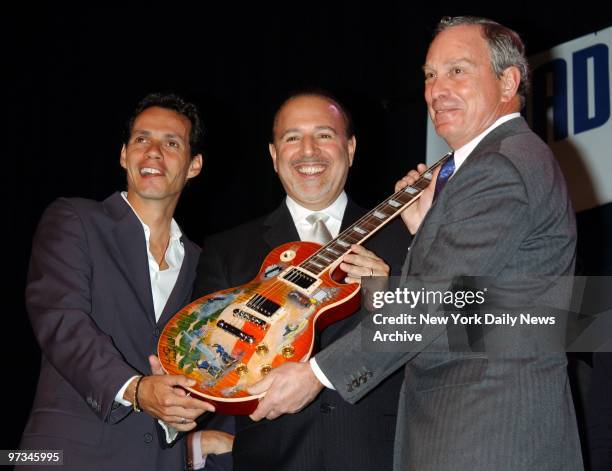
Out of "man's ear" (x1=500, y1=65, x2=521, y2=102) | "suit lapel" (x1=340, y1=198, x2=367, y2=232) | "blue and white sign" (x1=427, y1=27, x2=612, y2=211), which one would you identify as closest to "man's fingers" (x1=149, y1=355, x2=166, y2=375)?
"suit lapel" (x1=340, y1=198, x2=367, y2=232)

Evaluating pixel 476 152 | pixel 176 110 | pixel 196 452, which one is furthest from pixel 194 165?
pixel 476 152

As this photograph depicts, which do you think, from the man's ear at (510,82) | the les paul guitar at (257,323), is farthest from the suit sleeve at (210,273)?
the man's ear at (510,82)

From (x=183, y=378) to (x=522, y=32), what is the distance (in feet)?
11.1

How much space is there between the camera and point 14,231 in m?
4.43

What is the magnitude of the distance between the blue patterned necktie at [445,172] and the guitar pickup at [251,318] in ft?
2.33

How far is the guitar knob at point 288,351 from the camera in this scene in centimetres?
222

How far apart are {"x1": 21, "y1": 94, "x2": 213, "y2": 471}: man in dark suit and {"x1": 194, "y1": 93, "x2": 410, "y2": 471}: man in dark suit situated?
0.80 ft

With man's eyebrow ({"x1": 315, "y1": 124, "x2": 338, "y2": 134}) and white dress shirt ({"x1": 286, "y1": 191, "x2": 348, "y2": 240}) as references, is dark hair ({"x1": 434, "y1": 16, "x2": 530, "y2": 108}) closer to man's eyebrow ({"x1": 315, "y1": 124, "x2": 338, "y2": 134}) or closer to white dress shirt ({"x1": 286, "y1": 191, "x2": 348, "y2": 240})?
man's eyebrow ({"x1": 315, "y1": 124, "x2": 338, "y2": 134})

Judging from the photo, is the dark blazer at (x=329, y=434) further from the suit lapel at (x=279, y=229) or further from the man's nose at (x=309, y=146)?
the man's nose at (x=309, y=146)

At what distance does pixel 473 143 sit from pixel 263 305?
81cm

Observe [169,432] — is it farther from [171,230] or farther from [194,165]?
[194,165]

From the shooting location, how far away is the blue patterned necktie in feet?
7.80

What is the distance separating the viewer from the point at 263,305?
2.34 metres

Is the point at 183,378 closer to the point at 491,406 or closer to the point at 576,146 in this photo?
the point at 491,406
